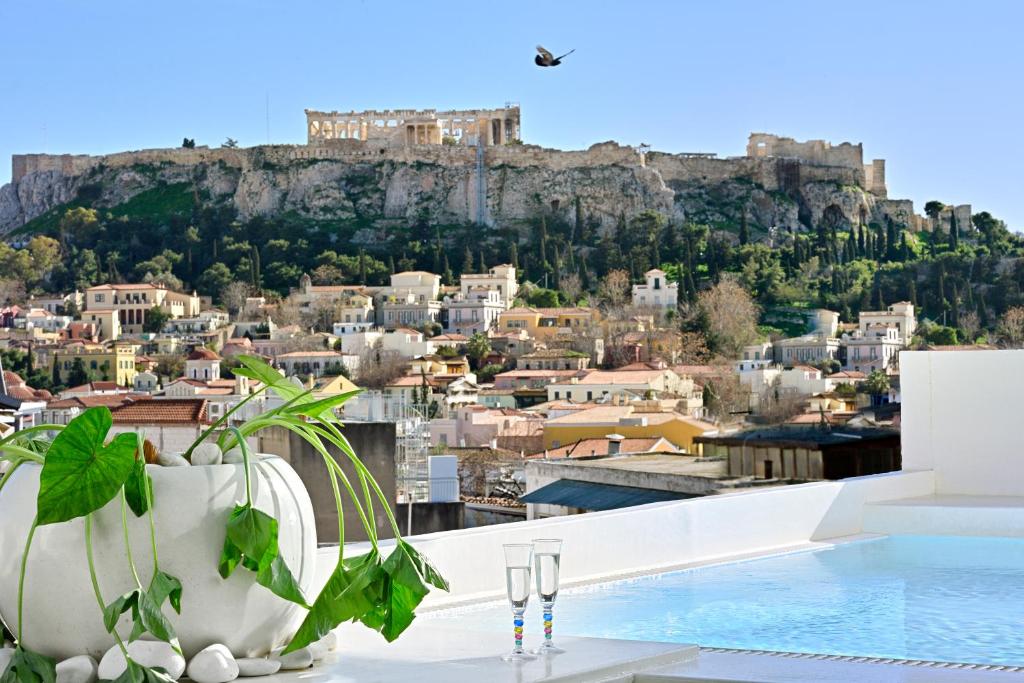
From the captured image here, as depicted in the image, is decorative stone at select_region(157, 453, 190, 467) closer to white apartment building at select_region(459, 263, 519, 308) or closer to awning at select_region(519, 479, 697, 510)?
awning at select_region(519, 479, 697, 510)

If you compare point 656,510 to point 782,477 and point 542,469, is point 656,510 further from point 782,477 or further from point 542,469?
point 542,469

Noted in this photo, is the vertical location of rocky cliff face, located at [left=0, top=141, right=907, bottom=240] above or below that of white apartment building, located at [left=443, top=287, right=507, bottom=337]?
above

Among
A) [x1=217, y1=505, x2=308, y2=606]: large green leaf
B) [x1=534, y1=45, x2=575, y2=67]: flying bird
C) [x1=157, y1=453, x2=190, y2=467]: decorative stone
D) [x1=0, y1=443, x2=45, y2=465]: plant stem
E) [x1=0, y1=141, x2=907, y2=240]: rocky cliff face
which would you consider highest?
[x1=0, y1=141, x2=907, y2=240]: rocky cliff face

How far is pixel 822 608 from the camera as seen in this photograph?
3.35 m

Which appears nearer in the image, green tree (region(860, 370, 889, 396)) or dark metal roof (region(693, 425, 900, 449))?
dark metal roof (region(693, 425, 900, 449))

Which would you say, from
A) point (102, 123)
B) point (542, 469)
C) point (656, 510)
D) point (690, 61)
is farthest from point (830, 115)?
point (656, 510)

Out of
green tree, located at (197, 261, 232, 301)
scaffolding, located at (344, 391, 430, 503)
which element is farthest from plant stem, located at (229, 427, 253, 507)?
green tree, located at (197, 261, 232, 301)

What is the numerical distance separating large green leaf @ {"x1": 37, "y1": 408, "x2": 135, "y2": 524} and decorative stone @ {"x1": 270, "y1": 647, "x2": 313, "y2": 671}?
365 mm

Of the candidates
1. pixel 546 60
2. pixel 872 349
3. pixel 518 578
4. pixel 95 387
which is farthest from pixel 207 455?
pixel 872 349

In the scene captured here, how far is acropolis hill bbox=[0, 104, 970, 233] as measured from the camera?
56.4 m

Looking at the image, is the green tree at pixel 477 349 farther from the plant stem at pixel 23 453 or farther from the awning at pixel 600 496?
the plant stem at pixel 23 453

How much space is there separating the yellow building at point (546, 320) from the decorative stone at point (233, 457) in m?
43.2

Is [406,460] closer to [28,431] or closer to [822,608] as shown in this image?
[822,608]

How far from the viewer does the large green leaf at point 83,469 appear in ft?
6.51
